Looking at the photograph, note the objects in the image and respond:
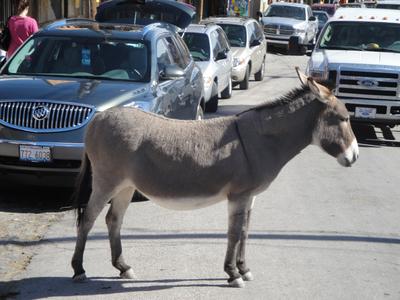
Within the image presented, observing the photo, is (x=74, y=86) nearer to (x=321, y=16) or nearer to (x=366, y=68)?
(x=366, y=68)

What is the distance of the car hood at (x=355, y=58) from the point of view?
1401cm

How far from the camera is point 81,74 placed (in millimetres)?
9305

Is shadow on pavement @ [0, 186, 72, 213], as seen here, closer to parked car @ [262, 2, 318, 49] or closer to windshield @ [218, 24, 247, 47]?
windshield @ [218, 24, 247, 47]

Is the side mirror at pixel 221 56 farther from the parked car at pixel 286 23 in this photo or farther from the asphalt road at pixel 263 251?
the parked car at pixel 286 23

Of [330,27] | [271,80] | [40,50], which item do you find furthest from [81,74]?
[271,80]

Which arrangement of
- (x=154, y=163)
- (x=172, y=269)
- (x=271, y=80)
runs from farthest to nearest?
1. (x=271, y=80)
2. (x=172, y=269)
3. (x=154, y=163)

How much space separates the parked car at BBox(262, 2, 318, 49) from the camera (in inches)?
1305

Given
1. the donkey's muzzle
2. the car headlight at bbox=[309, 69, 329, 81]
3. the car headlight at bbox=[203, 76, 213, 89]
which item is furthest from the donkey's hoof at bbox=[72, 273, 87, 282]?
the car headlight at bbox=[203, 76, 213, 89]

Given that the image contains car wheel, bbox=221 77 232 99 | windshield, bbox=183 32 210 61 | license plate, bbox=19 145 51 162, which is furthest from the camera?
car wheel, bbox=221 77 232 99

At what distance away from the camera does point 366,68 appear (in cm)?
1384

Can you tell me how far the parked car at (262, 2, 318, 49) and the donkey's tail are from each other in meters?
26.7

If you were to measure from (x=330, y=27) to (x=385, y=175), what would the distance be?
557cm

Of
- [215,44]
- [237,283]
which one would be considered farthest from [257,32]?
[237,283]

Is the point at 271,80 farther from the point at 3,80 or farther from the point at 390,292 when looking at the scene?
the point at 390,292
